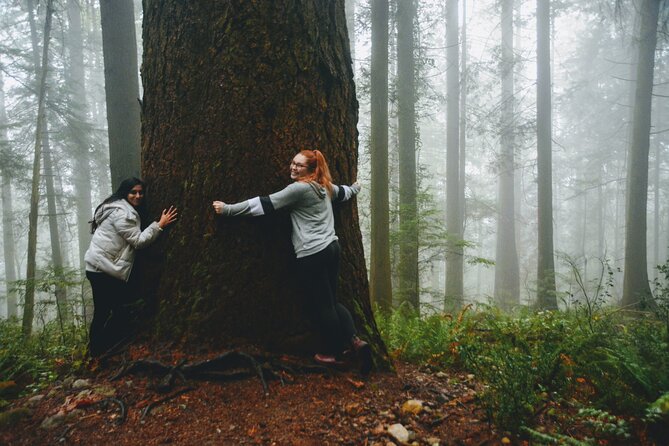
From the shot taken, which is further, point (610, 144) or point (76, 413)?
point (610, 144)

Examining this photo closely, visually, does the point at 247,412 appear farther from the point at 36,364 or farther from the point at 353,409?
the point at 36,364

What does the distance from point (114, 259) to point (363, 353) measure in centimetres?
266

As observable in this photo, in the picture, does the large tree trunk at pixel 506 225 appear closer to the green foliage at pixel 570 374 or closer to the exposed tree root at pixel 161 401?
the green foliage at pixel 570 374

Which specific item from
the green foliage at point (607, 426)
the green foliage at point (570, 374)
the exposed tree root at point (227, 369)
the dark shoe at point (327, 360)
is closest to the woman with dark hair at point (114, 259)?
the exposed tree root at point (227, 369)

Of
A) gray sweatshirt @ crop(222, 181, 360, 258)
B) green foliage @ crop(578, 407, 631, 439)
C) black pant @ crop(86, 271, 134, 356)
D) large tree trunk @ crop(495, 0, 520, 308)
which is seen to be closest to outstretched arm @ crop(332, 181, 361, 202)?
gray sweatshirt @ crop(222, 181, 360, 258)

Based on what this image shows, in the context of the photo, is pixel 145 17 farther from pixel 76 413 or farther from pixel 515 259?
pixel 515 259

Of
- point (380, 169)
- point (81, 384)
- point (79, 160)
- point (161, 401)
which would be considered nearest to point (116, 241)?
point (81, 384)

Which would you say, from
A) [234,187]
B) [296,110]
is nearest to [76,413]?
[234,187]

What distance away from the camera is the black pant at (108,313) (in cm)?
332

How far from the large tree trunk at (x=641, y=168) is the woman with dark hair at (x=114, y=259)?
12.6 metres

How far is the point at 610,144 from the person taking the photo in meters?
29.5

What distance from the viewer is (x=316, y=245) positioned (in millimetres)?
3033

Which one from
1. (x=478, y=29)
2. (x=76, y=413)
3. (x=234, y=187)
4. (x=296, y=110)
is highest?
(x=478, y=29)

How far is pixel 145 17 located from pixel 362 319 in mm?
3650
